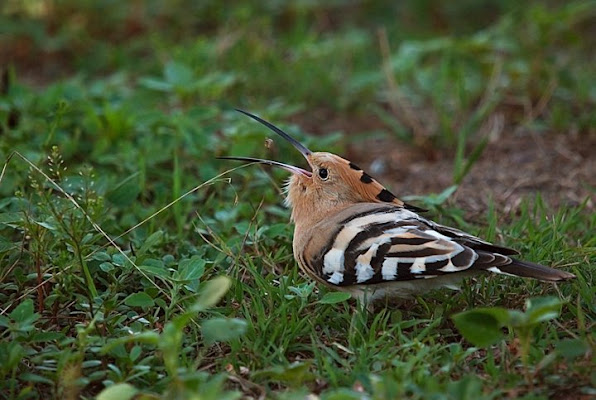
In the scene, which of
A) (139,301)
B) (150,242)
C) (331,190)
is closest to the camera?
(139,301)

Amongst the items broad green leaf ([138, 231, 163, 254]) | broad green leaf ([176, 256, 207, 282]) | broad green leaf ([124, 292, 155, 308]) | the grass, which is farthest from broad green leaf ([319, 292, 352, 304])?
broad green leaf ([138, 231, 163, 254])

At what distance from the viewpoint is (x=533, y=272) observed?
8.86 ft

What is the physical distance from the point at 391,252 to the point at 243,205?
Answer: 108 cm

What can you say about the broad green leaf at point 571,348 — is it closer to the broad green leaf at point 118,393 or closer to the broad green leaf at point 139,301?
the broad green leaf at point 118,393

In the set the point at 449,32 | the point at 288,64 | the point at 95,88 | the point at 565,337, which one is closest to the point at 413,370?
the point at 565,337

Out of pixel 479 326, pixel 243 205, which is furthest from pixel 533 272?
pixel 243 205

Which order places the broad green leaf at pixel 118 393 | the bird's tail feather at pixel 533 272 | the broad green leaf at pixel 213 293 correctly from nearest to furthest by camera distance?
the broad green leaf at pixel 118 393 → the broad green leaf at pixel 213 293 → the bird's tail feather at pixel 533 272

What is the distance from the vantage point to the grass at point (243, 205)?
2586 mm

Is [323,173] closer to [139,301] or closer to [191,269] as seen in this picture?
[191,269]

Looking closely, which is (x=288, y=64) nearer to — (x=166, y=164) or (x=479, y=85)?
(x=479, y=85)

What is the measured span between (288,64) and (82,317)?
3014 mm

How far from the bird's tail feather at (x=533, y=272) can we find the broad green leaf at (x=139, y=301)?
1.10 metres

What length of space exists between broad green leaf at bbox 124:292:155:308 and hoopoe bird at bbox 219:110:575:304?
0.52 meters

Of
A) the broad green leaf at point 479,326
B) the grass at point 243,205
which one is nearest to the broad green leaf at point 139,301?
the grass at point 243,205
